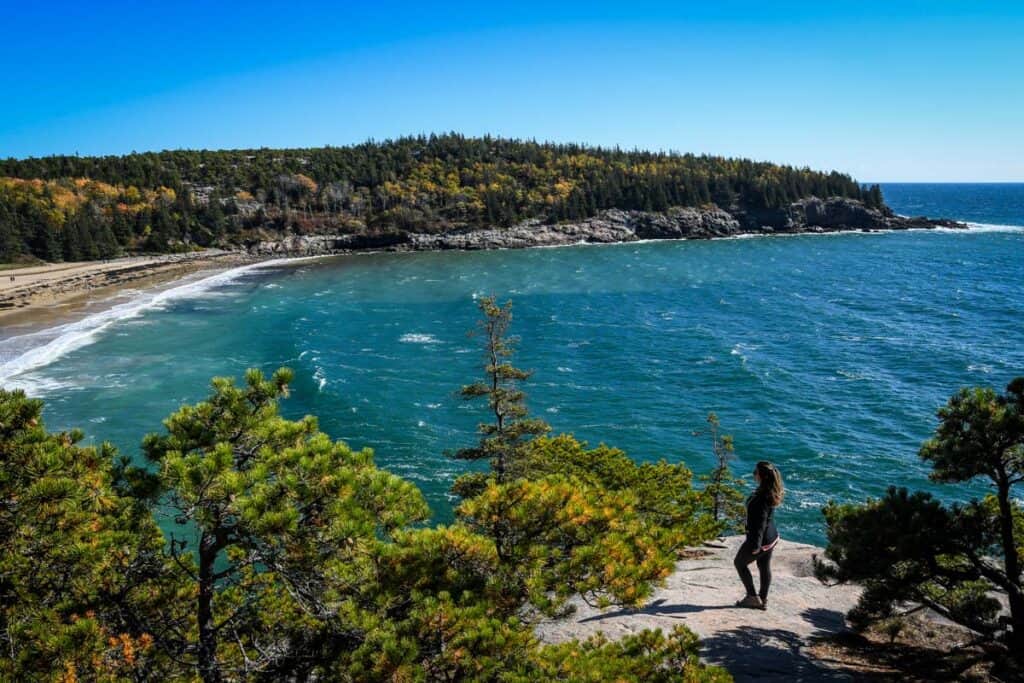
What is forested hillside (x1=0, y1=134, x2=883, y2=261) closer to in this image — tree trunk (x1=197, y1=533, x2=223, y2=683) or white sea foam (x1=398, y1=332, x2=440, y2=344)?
white sea foam (x1=398, y1=332, x2=440, y2=344)

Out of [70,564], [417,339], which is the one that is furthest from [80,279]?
[70,564]

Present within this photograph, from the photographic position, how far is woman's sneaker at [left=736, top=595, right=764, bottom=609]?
13.5m

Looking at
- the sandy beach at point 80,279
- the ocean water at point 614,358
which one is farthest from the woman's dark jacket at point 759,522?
the sandy beach at point 80,279

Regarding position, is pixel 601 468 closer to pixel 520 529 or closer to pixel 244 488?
pixel 520 529

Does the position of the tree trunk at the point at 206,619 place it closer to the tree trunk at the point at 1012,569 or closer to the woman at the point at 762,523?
the woman at the point at 762,523

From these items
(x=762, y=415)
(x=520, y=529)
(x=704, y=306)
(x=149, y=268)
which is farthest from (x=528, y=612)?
(x=149, y=268)

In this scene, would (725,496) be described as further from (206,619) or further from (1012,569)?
(206,619)

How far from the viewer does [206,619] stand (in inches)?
378

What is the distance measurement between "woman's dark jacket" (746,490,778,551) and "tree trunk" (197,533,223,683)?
30.6ft

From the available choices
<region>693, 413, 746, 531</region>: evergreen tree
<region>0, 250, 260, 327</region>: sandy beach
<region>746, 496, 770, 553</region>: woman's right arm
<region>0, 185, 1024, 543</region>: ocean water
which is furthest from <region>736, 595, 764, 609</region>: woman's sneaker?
<region>0, 250, 260, 327</region>: sandy beach

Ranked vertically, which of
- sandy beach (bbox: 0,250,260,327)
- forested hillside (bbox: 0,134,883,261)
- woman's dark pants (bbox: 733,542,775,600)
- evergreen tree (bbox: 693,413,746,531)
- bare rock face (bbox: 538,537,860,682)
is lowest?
evergreen tree (bbox: 693,413,746,531)

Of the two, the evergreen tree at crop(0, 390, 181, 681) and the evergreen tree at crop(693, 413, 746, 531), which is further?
the evergreen tree at crop(693, 413, 746, 531)

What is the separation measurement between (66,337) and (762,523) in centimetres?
7277

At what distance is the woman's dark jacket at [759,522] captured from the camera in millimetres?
12117
